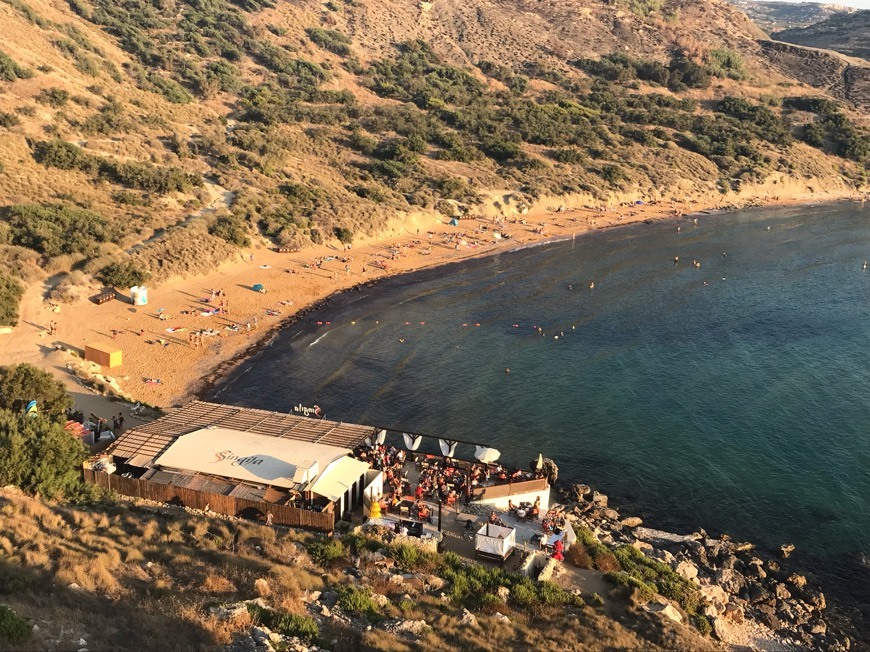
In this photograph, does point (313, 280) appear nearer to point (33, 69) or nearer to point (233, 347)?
point (233, 347)

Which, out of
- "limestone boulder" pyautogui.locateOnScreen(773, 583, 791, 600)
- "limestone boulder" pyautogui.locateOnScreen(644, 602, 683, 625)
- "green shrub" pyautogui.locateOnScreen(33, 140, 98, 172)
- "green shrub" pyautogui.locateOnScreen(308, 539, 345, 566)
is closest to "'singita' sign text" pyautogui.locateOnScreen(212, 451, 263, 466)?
"green shrub" pyautogui.locateOnScreen(308, 539, 345, 566)

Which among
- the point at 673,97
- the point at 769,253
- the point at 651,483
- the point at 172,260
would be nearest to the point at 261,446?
the point at 651,483

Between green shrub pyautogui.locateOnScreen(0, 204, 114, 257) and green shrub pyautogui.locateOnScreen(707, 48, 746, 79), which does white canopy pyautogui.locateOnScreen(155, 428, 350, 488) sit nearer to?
green shrub pyautogui.locateOnScreen(0, 204, 114, 257)

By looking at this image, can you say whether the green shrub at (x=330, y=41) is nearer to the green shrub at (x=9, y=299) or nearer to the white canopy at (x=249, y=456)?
the green shrub at (x=9, y=299)

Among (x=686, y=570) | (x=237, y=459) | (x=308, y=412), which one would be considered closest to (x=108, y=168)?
(x=308, y=412)

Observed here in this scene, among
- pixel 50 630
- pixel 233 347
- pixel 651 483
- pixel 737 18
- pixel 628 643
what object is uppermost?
pixel 737 18

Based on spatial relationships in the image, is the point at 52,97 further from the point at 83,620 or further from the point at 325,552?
the point at 83,620

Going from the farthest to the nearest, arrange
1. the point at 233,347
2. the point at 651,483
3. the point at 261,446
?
the point at 233,347 → the point at 651,483 → the point at 261,446
